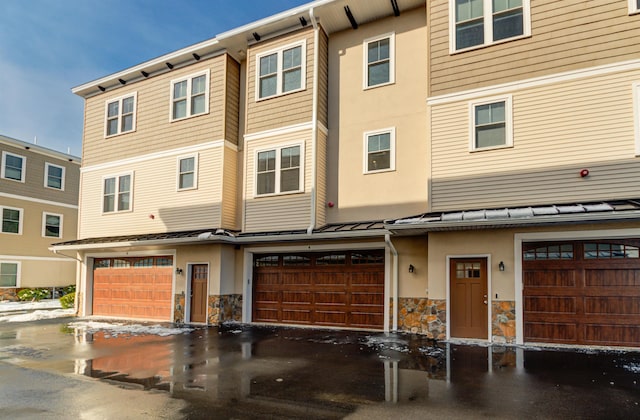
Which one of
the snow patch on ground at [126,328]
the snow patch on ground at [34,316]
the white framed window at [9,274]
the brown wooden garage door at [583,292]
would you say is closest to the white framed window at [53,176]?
the white framed window at [9,274]

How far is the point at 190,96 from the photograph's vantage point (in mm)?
13883

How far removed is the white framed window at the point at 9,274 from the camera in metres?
20.4

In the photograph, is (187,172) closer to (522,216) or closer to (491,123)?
(491,123)

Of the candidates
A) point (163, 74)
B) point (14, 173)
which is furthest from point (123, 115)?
point (14, 173)

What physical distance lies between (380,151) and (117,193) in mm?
9746

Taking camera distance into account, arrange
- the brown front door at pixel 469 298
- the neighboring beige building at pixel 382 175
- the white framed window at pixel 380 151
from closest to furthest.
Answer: the neighboring beige building at pixel 382 175 < the brown front door at pixel 469 298 < the white framed window at pixel 380 151

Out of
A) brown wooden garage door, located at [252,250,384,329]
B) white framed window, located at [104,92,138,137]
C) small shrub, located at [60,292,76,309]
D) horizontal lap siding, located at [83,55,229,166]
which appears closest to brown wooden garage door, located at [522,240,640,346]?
brown wooden garage door, located at [252,250,384,329]

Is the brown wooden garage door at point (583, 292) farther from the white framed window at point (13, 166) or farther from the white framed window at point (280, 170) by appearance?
the white framed window at point (13, 166)

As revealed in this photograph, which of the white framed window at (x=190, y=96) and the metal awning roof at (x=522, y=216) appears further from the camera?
the white framed window at (x=190, y=96)

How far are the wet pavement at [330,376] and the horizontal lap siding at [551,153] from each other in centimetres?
323

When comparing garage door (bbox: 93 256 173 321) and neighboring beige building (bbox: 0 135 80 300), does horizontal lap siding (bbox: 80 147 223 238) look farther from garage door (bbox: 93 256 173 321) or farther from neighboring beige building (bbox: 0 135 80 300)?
neighboring beige building (bbox: 0 135 80 300)

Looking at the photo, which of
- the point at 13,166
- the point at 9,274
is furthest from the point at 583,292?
the point at 13,166

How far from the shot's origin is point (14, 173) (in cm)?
2103

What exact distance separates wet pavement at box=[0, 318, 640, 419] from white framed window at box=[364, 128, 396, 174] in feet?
14.4
